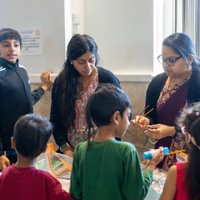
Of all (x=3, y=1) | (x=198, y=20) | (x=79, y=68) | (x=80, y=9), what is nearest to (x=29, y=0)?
(x=3, y=1)

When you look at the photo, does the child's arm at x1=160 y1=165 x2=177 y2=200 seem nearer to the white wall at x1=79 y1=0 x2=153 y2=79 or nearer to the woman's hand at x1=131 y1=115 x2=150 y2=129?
the woman's hand at x1=131 y1=115 x2=150 y2=129

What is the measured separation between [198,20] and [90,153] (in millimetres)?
1369

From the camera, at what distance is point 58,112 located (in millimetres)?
1780

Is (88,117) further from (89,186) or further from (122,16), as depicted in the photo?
(122,16)

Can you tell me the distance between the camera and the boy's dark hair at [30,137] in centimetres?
122

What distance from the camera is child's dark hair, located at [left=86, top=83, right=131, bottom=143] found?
112cm

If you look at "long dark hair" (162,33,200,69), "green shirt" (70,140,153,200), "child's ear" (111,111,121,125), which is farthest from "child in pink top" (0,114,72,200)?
"long dark hair" (162,33,200,69)

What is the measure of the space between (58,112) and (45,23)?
83 cm

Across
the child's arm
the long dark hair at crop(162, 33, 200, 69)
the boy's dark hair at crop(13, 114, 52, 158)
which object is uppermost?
the long dark hair at crop(162, 33, 200, 69)

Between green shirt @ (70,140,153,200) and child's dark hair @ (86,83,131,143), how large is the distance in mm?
88

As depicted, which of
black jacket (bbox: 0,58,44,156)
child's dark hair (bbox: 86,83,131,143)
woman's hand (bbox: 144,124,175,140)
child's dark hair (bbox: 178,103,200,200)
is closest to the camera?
child's dark hair (bbox: 178,103,200,200)

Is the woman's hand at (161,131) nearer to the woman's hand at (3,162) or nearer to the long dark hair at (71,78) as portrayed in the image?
the long dark hair at (71,78)

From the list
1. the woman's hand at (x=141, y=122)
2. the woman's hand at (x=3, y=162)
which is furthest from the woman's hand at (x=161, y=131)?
the woman's hand at (x=3, y=162)

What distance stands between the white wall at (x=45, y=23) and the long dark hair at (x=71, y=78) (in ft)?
1.81
